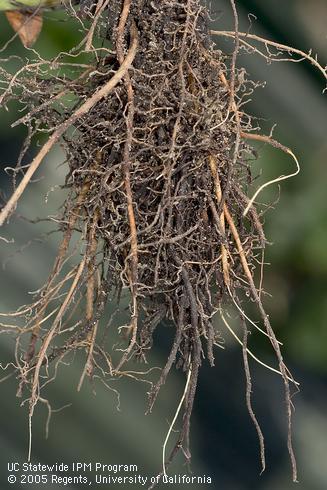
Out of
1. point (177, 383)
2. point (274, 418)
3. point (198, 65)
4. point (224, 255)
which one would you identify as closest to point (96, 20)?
point (198, 65)

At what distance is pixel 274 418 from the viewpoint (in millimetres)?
1449

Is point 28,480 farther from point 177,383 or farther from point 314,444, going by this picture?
point 314,444

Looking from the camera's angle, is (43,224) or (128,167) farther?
(43,224)

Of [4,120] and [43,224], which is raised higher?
[4,120]

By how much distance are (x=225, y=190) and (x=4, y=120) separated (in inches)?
32.2

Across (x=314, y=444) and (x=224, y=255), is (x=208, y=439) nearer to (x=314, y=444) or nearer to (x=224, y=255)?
(x=314, y=444)

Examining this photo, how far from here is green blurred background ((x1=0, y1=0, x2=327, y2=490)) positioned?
4.28 ft

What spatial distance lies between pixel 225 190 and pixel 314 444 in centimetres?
99

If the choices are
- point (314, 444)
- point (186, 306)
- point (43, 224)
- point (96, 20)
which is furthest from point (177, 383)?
point (96, 20)

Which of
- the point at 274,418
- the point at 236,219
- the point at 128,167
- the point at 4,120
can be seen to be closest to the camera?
the point at 128,167

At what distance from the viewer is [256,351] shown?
57.4 inches

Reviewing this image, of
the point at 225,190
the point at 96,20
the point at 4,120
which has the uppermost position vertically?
the point at 4,120

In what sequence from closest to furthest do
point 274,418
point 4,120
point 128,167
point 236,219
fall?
point 128,167 → point 236,219 → point 4,120 → point 274,418

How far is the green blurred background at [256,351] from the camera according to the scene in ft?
4.28
